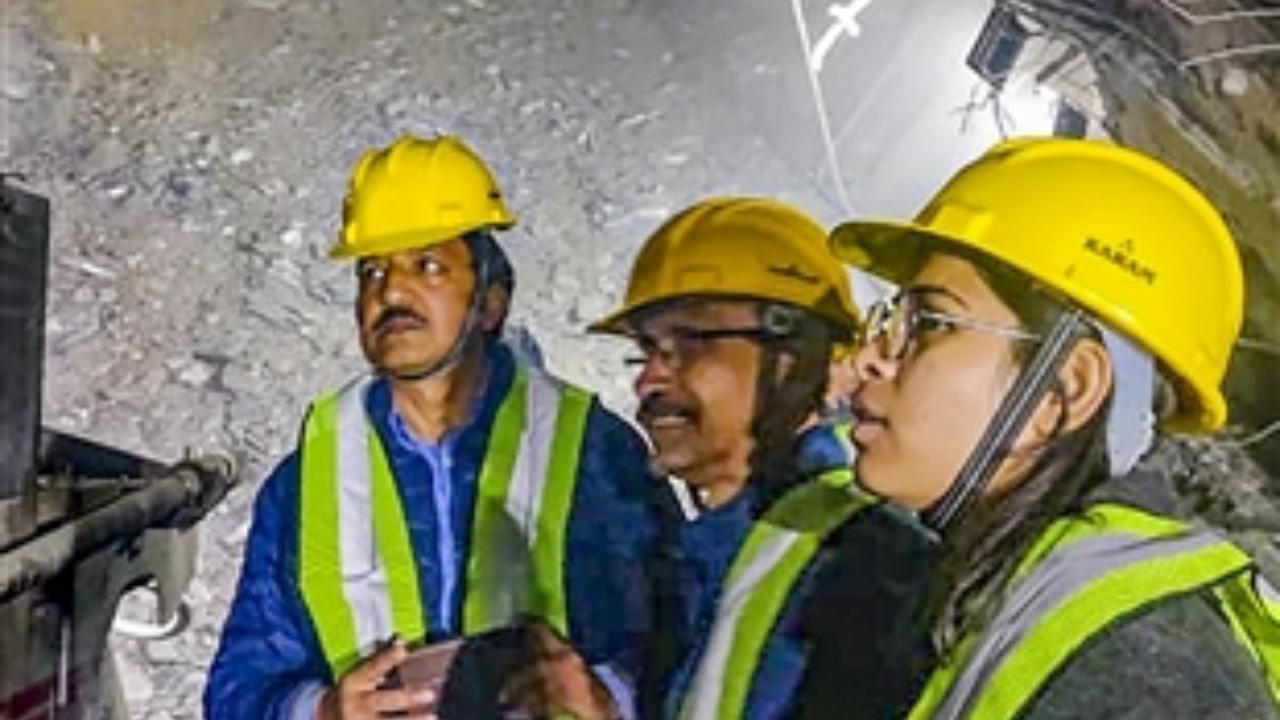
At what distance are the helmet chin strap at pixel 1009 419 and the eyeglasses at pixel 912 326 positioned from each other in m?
0.02

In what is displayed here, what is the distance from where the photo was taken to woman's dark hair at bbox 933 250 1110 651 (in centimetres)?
92

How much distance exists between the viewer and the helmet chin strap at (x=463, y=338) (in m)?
1.97

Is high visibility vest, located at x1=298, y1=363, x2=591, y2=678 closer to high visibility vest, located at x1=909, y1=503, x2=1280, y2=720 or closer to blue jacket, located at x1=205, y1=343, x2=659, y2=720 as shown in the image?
blue jacket, located at x1=205, y1=343, x2=659, y2=720

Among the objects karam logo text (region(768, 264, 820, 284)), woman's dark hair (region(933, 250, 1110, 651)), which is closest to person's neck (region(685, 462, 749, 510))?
karam logo text (region(768, 264, 820, 284))

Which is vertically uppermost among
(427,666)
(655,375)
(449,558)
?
(655,375)

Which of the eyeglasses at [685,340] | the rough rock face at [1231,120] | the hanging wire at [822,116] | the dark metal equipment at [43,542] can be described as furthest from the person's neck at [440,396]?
the rough rock face at [1231,120]

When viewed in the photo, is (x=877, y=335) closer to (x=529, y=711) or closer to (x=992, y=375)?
(x=992, y=375)

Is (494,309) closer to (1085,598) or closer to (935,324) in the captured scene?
(935,324)

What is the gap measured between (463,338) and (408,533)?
24 centimetres

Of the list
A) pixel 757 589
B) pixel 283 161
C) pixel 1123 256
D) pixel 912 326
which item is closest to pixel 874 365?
pixel 912 326

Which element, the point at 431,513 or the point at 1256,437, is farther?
the point at 1256,437

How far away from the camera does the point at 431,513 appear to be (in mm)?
1938

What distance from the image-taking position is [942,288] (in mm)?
1029

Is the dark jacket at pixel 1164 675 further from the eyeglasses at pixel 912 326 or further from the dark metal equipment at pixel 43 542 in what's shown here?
the dark metal equipment at pixel 43 542
